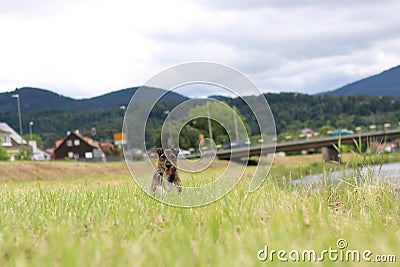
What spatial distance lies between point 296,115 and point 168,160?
131 metres

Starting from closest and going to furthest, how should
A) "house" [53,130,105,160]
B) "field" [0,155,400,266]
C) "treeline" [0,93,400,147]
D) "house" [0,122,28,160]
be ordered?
"field" [0,155,400,266], "house" [0,122,28,160], "house" [53,130,105,160], "treeline" [0,93,400,147]

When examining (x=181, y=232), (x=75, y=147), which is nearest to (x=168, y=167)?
(x=181, y=232)

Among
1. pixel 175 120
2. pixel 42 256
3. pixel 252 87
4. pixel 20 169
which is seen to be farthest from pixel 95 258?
pixel 20 169

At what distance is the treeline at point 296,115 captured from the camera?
12319cm

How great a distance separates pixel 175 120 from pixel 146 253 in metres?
5.96

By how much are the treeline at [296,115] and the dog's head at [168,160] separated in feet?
353

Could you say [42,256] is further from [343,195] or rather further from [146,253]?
[343,195]

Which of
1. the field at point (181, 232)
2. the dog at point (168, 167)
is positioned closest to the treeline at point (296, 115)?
the dog at point (168, 167)

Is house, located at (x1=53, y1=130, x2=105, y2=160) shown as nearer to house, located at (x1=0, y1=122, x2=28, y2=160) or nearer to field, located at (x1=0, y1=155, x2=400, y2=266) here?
house, located at (x1=0, y1=122, x2=28, y2=160)

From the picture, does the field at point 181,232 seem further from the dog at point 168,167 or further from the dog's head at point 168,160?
the dog's head at point 168,160

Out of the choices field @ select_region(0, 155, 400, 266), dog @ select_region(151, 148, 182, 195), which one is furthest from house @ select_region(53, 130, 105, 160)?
field @ select_region(0, 155, 400, 266)

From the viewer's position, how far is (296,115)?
448 feet

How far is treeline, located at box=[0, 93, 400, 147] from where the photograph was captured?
404 ft

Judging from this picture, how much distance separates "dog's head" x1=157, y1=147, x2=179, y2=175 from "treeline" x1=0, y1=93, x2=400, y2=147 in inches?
4230
